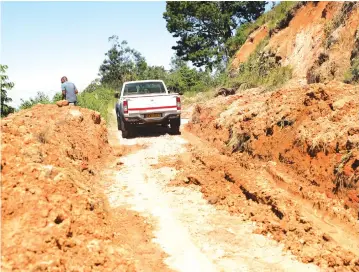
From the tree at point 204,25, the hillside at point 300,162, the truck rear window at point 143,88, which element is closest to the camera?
the hillside at point 300,162

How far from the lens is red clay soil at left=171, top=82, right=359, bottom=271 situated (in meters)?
5.42

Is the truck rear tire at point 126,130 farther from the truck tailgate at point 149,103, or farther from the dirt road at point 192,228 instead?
the dirt road at point 192,228

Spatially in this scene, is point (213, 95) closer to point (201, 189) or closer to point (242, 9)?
point (201, 189)

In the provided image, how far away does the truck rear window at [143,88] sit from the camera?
1434 centimetres

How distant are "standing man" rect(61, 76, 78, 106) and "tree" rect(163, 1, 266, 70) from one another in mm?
29070

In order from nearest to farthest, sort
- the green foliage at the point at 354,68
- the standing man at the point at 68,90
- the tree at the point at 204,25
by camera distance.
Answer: the green foliage at the point at 354,68, the standing man at the point at 68,90, the tree at the point at 204,25

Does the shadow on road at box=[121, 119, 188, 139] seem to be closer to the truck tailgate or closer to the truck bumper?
the truck bumper

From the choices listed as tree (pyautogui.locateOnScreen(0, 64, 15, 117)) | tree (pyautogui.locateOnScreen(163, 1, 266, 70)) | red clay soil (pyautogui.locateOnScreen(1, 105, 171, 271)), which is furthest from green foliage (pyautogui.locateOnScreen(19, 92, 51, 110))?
tree (pyautogui.locateOnScreen(163, 1, 266, 70))

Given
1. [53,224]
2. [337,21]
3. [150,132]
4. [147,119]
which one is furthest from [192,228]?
[337,21]

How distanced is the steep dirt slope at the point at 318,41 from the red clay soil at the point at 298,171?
4598mm

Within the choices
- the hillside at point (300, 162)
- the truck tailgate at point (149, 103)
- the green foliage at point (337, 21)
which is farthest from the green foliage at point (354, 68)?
the truck tailgate at point (149, 103)

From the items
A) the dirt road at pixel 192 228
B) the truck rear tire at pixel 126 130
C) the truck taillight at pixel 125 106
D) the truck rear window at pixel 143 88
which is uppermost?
the truck rear window at pixel 143 88

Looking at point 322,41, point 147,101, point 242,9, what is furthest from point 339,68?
point 242,9

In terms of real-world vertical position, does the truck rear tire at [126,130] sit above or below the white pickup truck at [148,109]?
below
